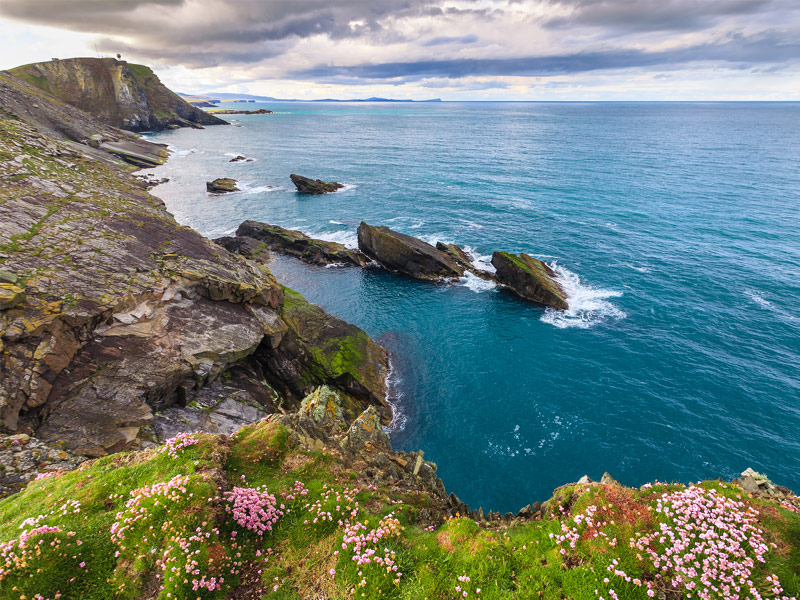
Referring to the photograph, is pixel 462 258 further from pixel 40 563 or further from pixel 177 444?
pixel 40 563

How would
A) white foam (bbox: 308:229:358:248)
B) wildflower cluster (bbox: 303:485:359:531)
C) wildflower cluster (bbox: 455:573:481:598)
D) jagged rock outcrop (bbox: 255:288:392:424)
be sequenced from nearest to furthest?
1. wildflower cluster (bbox: 455:573:481:598)
2. wildflower cluster (bbox: 303:485:359:531)
3. jagged rock outcrop (bbox: 255:288:392:424)
4. white foam (bbox: 308:229:358:248)

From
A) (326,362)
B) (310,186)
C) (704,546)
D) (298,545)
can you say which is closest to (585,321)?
(326,362)

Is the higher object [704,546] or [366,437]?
[704,546]

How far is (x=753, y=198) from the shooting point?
83438 millimetres

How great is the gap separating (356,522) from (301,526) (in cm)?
200

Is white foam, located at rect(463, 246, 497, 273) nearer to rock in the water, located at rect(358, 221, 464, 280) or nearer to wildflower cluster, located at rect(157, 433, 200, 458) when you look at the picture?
rock in the water, located at rect(358, 221, 464, 280)

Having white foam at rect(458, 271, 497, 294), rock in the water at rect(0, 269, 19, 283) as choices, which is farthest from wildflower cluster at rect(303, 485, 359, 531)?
white foam at rect(458, 271, 497, 294)

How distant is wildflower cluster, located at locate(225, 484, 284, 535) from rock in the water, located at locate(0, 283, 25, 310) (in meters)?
18.8

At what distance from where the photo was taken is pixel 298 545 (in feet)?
42.0

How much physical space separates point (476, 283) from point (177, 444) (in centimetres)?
4763

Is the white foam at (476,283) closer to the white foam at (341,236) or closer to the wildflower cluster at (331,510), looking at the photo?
the white foam at (341,236)

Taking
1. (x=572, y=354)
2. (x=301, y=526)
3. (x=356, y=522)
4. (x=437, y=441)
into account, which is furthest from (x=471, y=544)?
(x=572, y=354)

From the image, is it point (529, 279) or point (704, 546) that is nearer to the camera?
point (704, 546)

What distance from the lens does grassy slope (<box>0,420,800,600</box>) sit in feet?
35.7
